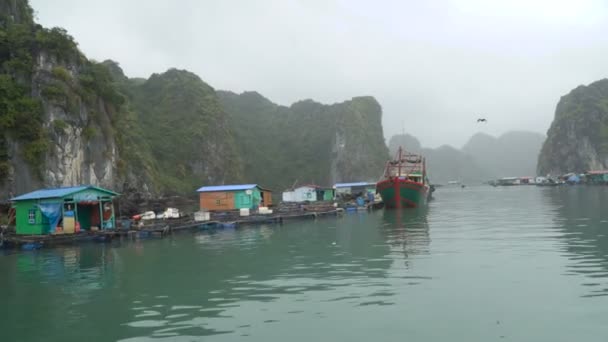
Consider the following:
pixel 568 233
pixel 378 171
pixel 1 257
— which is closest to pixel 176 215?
pixel 1 257

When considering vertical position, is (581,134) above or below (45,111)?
above

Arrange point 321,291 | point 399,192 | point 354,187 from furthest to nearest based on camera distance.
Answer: point 354,187, point 399,192, point 321,291

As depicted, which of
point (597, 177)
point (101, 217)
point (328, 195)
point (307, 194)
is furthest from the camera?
point (597, 177)

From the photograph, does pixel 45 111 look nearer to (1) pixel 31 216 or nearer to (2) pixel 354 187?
(1) pixel 31 216

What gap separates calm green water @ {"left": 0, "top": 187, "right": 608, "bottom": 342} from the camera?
9.47m

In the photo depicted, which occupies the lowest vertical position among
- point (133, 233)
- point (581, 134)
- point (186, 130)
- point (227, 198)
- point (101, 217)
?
point (133, 233)

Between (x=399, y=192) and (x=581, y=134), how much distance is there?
127835 mm

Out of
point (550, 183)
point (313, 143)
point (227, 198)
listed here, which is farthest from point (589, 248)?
point (313, 143)

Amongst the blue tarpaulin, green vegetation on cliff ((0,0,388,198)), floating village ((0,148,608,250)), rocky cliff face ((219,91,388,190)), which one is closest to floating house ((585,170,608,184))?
rocky cliff face ((219,91,388,190))

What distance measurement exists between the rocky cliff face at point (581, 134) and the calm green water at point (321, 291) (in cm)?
14560

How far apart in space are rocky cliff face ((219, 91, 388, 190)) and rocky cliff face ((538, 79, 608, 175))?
199 feet

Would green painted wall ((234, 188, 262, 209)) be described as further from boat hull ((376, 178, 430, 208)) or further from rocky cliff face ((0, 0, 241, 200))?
rocky cliff face ((0, 0, 241, 200))

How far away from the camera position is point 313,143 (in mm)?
171125

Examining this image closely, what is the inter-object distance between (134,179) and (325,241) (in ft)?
202
